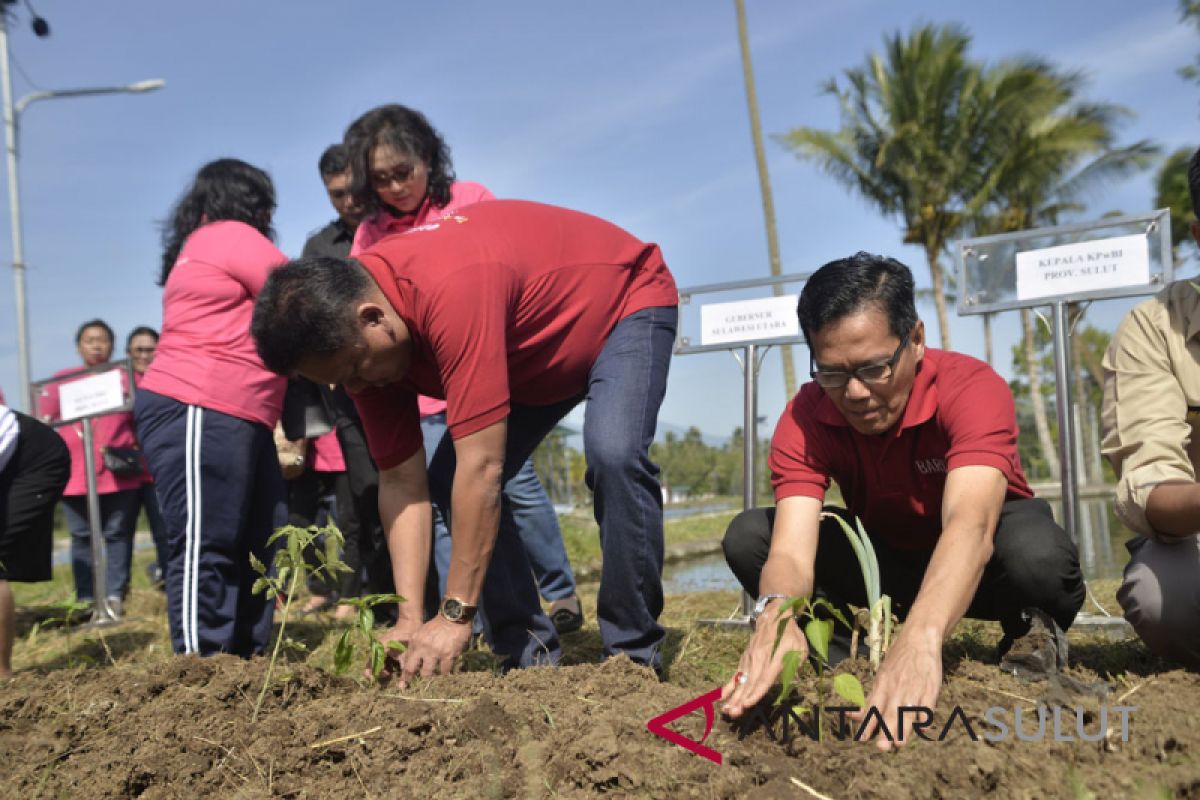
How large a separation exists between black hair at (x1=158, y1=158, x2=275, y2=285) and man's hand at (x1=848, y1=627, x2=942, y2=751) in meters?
2.95

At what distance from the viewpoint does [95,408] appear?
6.19 m

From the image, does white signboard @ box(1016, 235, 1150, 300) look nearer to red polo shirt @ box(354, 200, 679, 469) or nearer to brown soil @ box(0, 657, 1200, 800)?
red polo shirt @ box(354, 200, 679, 469)

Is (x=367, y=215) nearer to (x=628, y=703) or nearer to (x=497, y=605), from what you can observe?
(x=497, y=605)

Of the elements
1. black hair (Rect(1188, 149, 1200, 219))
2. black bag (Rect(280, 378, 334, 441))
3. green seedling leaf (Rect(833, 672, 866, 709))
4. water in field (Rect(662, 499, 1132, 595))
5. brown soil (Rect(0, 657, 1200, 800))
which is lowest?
water in field (Rect(662, 499, 1132, 595))

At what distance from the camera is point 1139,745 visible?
1.70m

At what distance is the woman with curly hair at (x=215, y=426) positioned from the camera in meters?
3.49

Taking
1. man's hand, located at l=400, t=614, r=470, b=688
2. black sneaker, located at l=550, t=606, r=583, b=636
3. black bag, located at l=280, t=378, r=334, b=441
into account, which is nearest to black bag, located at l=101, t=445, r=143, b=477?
black bag, located at l=280, t=378, r=334, b=441

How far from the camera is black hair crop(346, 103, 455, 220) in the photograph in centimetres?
360

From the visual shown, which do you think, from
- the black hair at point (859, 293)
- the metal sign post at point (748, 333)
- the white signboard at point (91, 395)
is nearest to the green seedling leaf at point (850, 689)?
the black hair at point (859, 293)

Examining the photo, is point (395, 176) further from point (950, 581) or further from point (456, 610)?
point (950, 581)

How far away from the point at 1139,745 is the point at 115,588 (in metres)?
6.20

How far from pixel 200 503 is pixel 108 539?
3.62 meters

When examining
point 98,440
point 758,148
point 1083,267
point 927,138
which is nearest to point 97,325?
point 98,440

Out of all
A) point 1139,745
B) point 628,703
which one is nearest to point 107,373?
point 628,703
